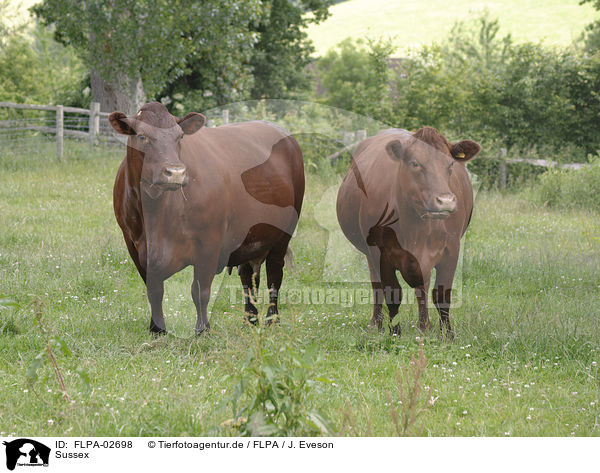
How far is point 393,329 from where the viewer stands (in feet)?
18.7

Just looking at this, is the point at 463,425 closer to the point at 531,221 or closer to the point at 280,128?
the point at 280,128

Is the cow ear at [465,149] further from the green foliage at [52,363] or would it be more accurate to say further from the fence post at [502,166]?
the fence post at [502,166]

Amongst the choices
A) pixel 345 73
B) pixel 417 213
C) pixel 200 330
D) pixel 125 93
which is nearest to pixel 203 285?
pixel 200 330

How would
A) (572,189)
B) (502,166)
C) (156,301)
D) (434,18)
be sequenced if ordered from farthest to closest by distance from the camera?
(434,18) → (502,166) → (572,189) → (156,301)

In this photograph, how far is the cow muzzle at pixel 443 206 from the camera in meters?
4.93

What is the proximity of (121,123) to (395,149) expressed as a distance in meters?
2.13

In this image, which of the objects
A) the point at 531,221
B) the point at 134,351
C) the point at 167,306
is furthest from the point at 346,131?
the point at 134,351

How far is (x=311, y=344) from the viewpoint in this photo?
3.78 metres

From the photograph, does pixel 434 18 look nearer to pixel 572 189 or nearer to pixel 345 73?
pixel 345 73

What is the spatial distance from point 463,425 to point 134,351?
2463mm

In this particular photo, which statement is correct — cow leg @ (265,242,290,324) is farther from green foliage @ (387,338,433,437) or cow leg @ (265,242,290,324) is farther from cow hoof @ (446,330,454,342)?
green foliage @ (387,338,433,437)

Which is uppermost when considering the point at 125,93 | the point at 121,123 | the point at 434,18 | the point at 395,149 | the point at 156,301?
the point at 434,18

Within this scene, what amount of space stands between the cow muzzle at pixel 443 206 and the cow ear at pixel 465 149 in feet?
1.66
